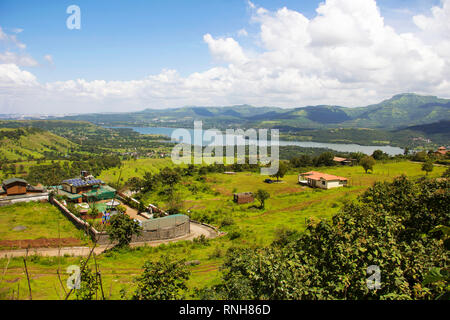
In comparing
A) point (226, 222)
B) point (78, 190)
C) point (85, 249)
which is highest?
point (78, 190)

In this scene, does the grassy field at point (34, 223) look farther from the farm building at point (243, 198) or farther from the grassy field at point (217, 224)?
the farm building at point (243, 198)

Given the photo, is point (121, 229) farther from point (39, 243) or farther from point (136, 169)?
point (136, 169)

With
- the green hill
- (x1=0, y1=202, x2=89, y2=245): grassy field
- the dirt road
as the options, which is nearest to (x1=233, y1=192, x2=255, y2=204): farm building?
the dirt road

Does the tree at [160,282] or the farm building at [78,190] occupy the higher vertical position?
the tree at [160,282]

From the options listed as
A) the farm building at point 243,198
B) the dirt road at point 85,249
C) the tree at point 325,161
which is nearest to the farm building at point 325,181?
the farm building at point 243,198

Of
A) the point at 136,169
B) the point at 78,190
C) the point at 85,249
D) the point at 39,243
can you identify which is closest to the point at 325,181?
the point at 85,249

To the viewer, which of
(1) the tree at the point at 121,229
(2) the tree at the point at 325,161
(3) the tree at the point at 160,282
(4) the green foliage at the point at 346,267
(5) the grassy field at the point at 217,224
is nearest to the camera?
(4) the green foliage at the point at 346,267

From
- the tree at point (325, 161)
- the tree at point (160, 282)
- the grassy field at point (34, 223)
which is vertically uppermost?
the tree at point (160, 282)
